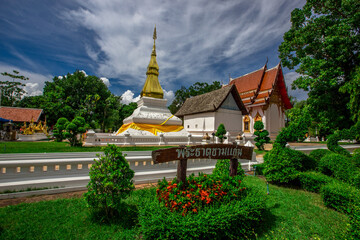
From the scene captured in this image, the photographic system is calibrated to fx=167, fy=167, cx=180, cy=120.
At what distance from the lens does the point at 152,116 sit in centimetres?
1822

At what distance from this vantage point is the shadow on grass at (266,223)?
3.56 metres

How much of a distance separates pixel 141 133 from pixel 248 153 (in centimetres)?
1262

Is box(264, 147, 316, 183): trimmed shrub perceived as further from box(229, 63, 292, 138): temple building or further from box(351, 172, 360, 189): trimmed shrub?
box(229, 63, 292, 138): temple building

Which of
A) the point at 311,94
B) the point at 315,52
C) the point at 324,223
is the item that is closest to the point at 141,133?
the point at 324,223

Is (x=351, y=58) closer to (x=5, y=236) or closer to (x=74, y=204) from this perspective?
(x=74, y=204)

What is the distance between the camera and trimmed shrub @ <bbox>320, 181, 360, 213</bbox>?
4191 mm

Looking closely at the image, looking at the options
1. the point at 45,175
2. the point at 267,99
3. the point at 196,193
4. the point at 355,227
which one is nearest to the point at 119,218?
the point at 196,193

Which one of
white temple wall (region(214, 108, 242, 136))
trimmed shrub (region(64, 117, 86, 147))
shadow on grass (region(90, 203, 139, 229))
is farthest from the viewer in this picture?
white temple wall (region(214, 108, 242, 136))

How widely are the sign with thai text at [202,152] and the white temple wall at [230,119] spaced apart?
15.7 metres

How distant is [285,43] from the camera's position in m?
16.4

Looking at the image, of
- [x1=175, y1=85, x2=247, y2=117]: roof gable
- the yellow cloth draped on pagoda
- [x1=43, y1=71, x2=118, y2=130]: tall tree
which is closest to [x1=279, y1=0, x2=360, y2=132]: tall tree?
[x1=175, y1=85, x2=247, y2=117]: roof gable

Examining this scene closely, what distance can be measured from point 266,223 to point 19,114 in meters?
39.0

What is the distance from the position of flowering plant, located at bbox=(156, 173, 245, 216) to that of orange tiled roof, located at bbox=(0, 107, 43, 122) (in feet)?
117

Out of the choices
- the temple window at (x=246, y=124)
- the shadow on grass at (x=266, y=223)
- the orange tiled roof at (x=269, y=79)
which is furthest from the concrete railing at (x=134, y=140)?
the orange tiled roof at (x=269, y=79)
